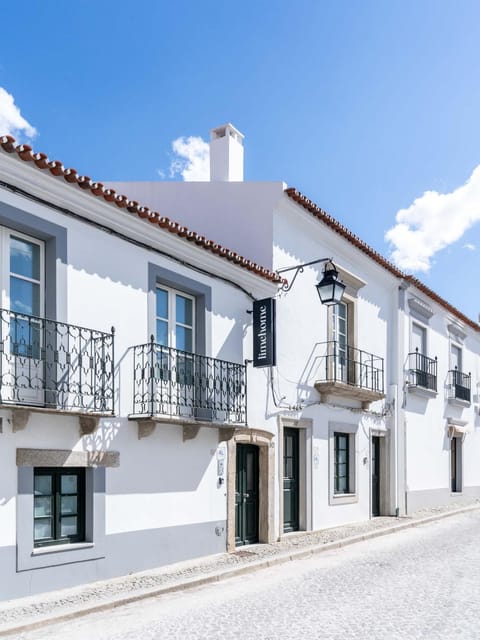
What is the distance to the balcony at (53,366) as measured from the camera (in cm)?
694

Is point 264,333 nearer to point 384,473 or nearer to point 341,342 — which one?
point 341,342

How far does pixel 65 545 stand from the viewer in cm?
760

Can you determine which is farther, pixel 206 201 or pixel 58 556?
pixel 206 201

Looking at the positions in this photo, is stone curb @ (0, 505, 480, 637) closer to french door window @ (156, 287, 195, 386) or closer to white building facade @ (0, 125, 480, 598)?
white building facade @ (0, 125, 480, 598)

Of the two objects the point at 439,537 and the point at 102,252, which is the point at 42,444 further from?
the point at 439,537

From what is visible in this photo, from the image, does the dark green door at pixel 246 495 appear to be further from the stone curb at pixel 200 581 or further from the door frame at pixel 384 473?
the door frame at pixel 384 473

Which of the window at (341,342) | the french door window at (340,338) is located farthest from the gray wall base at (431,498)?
the french door window at (340,338)

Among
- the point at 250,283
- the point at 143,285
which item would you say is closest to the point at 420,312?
the point at 250,283

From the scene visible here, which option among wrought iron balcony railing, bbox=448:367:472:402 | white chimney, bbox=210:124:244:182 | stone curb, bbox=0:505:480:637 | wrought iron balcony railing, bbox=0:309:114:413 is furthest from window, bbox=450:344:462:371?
wrought iron balcony railing, bbox=0:309:114:413

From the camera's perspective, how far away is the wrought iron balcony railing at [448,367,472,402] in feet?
66.7

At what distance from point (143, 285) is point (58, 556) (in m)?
3.46

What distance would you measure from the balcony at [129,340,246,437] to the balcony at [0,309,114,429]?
0.61 m

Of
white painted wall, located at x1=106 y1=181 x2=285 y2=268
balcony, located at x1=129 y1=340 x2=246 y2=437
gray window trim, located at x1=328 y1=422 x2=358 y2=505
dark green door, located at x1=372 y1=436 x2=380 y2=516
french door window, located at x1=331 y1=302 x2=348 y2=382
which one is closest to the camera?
balcony, located at x1=129 y1=340 x2=246 y2=437

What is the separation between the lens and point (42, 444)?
7270 mm
